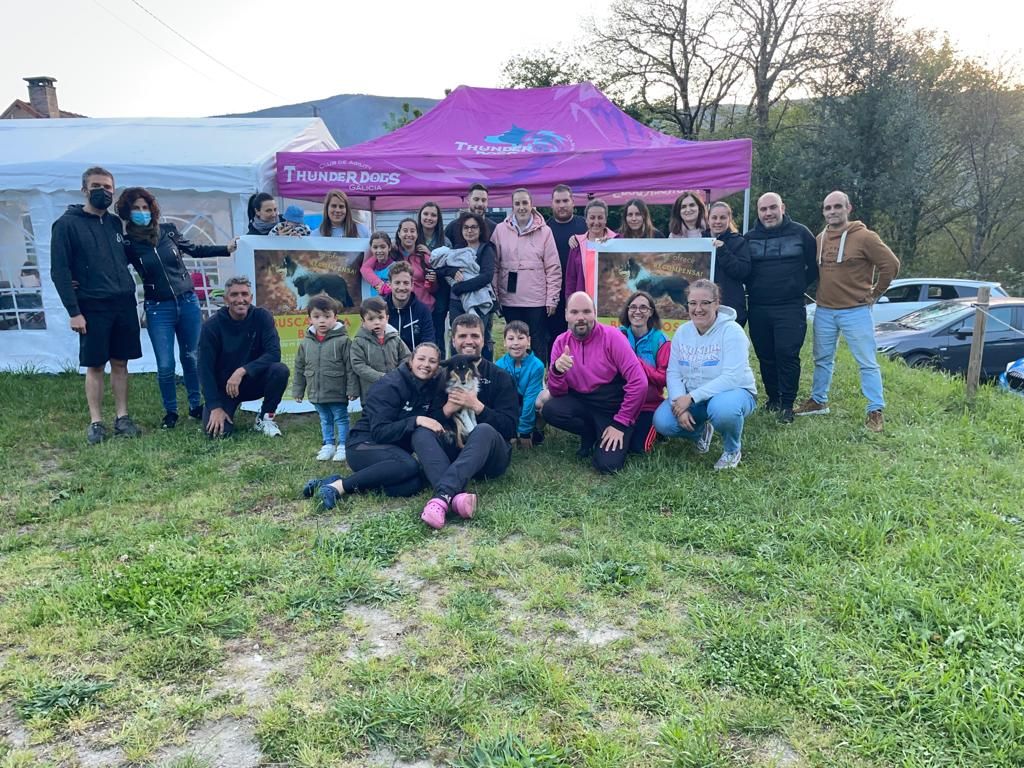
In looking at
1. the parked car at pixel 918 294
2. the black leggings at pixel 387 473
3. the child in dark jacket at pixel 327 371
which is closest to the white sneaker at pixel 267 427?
the child in dark jacket at pixel 327 371

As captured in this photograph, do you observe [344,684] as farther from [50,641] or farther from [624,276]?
[624,276]

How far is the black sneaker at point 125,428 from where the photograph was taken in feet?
18.1

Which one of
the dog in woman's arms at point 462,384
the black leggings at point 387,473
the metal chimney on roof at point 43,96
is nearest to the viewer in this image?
the black leggings at point 387,473

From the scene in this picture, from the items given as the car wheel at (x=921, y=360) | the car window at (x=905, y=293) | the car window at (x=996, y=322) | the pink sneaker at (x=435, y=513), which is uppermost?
the car window at (x=905, y=293)

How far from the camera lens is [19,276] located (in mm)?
8039

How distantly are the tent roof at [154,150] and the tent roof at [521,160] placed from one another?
2.06ft

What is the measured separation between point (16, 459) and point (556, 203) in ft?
15.5

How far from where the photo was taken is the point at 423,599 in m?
3.01

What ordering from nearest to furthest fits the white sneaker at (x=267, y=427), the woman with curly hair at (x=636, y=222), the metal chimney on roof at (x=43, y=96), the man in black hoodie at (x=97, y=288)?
the man in black hoodie at (x=97, y=288)
the white sneaker at (x=267, y=427)
the woman with curly hair at (x=636, y=222)
the metal chimney on roof at (x=43, y=96)

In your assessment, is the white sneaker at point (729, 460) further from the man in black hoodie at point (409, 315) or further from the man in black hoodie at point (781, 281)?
the man in black hoodie at point (409, 315)

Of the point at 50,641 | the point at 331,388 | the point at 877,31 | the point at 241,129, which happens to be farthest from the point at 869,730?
the point at 877,31

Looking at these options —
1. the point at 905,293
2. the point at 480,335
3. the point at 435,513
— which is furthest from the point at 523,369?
the point at 905,293

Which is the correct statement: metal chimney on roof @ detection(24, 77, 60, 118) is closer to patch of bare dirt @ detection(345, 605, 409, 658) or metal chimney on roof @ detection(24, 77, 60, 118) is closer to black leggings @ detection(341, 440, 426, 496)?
black leggings @ detection(341, 440, 426, 496)

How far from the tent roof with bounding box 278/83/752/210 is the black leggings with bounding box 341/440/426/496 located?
150 inches
